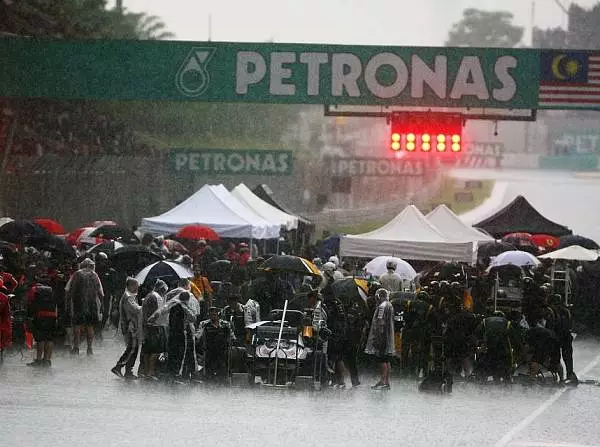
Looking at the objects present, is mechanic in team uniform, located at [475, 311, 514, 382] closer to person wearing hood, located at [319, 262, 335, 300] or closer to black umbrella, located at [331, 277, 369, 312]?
black umbrella, located at [331, 277, 369, 312]

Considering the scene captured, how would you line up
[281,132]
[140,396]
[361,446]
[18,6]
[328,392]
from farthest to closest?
1. [281,132]
2. [18,6]
3. [328,392]
4. [140,396]
5. [361,446]

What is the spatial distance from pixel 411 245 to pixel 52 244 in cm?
788

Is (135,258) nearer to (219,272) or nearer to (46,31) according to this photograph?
(219,272)

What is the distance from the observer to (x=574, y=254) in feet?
117

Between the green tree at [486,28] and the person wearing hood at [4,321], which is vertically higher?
the green tree at [486,28]

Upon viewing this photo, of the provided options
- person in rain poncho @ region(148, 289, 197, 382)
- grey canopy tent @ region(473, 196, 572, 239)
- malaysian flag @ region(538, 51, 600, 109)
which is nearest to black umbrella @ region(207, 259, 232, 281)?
malaysian flag @ region(538, 51, 600, 109)

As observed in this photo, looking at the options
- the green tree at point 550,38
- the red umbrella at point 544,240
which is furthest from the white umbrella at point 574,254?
the green tree at point 550,38

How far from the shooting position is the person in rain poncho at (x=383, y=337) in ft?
76.6

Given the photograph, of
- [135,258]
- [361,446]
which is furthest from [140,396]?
[135,258]

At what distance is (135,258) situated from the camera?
30.2 metres

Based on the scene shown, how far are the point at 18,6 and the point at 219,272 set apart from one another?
110 feet

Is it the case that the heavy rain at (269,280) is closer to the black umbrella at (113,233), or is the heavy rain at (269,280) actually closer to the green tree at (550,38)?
the black umbrella at (113,233)

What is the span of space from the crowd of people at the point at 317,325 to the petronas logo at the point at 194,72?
6707mm

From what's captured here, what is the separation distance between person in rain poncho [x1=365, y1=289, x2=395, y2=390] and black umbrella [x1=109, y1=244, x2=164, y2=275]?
7.16m
